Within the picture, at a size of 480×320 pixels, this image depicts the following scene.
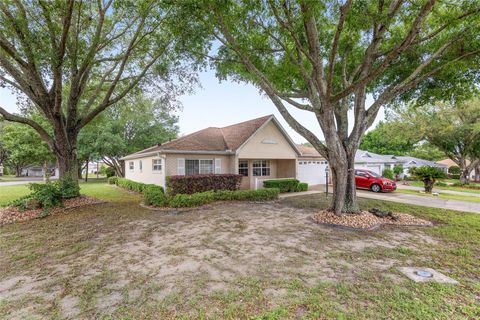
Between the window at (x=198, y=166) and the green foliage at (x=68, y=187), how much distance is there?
5.74 metres

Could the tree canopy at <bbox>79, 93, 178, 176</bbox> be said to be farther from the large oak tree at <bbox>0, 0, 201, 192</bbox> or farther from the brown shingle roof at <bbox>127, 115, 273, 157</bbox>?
the large oak tree at <bbox>0, 0, 201, 192</bbox>

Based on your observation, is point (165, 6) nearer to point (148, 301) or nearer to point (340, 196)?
point (148, 301)

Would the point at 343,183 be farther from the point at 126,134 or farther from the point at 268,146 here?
the point at 126,134

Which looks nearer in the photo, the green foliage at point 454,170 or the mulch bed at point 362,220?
the mulch bed at point 362,220

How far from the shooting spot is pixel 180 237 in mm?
5926

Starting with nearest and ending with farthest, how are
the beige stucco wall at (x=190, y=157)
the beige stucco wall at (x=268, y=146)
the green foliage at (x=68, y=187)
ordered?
the green foliage at (x=68, y=187)
the beige stucco wall at (x=190, y=157)
the beige stucco wall at (x=268, y=146)

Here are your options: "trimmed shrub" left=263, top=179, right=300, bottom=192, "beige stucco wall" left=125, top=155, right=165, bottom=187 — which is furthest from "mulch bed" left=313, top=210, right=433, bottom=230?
"beige stucco wall" left=125, top=155, right=165, bottom=187

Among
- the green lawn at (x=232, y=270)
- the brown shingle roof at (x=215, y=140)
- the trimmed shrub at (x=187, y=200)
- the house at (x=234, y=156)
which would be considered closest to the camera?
the green lawn at (x=232, y=270)

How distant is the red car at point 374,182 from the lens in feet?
48.3

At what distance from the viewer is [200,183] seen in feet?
38.3

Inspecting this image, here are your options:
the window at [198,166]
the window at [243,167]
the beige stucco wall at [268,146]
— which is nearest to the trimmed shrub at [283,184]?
the beige stucco wall at [268,146]

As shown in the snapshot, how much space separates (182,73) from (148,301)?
1066 centimetres

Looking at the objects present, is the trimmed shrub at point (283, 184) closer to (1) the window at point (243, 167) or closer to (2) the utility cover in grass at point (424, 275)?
(1) the window at point (243, 167)

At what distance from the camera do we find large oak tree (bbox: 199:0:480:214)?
226 inches
